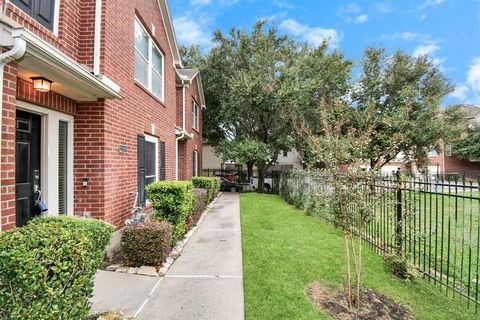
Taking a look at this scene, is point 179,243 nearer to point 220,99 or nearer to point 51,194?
point 51,194

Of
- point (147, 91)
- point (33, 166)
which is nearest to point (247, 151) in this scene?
point (147, 91)

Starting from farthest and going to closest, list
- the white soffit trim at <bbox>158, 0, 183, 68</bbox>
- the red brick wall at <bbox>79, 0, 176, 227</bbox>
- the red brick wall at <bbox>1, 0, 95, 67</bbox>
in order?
1. the white soffit trim at <bbox>158, 0, 183, 68</bbox>
2. the red brick wall at <bbox>79, 0, 176, 227</bbox>
3. the red brick wall at <bbox>1, 0, 95, 67</bbox>

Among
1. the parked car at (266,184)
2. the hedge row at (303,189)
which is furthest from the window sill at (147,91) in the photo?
the parked car at (266,184)

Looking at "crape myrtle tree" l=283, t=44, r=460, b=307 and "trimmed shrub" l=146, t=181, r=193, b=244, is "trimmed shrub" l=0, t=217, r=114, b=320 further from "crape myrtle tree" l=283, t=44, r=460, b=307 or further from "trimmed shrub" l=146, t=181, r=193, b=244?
"crape myrtle tree" l=283, t=44, r=460, b=307

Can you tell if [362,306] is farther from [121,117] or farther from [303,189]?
[303,189]

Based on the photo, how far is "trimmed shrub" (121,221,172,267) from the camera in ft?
15.5

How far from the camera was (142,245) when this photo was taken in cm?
471

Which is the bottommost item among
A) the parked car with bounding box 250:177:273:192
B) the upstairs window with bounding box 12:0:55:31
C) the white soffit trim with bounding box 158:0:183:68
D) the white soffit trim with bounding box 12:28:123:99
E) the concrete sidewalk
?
the parked car with bounding box 250:177:273:192

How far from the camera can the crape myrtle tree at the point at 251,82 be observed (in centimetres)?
1798

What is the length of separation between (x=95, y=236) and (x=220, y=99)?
1927 centimetres

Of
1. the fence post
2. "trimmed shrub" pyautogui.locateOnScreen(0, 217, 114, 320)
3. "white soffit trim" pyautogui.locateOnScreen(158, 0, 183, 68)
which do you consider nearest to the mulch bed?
the fence post

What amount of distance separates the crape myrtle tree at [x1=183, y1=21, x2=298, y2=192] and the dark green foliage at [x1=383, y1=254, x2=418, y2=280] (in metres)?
13.6

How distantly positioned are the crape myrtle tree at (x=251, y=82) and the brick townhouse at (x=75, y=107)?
1059 centimetres

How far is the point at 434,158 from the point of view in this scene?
3550 centimetres
